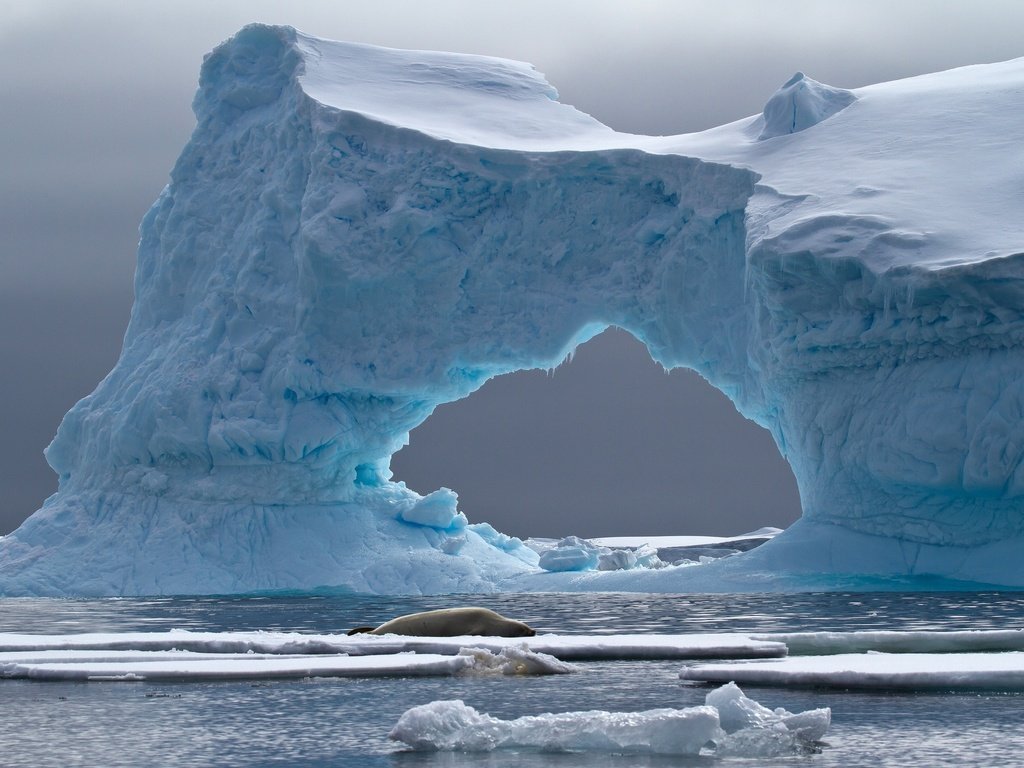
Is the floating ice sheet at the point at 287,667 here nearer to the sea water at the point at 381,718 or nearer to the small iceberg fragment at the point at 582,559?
the sea water at the point at 381,718

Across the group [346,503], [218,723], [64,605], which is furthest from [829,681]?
[346,503]

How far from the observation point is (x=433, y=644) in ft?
30.1

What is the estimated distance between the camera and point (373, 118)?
22.8 meters

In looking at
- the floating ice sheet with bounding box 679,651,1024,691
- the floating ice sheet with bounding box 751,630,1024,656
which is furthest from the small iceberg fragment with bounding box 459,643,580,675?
the floating ice sheet with bounding box 751,630,1024,656

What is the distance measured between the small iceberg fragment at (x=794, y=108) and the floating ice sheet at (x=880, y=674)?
16.1 metres

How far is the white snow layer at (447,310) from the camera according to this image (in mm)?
19125

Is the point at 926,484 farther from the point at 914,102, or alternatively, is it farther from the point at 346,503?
the point at 346,503

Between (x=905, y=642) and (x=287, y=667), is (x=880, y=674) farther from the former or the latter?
(x=287, y=667)

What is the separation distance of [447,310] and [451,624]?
40.6ft

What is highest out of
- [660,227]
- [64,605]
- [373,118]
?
[373,118]

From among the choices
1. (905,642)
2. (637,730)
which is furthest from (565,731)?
(905,642)

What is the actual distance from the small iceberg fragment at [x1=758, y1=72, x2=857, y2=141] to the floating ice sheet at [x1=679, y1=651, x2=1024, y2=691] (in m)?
16.1

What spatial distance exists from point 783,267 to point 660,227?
10.6 ft

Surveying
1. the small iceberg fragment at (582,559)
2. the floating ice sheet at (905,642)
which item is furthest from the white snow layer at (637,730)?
the small iceberg fragment at (582,559)
